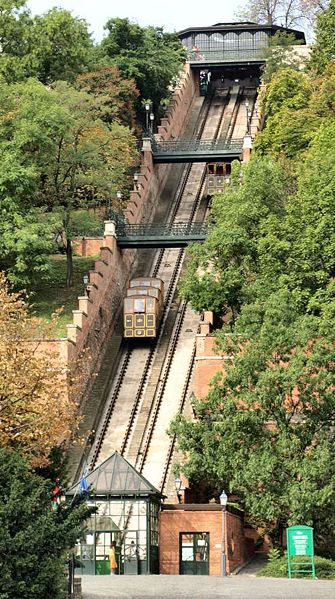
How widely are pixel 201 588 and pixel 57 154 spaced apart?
34708 mm

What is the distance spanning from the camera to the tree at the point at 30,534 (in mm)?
32844

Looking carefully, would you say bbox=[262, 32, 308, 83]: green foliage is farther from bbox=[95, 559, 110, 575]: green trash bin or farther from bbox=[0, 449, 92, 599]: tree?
bbox=[0, 449, 92, 599]: tree

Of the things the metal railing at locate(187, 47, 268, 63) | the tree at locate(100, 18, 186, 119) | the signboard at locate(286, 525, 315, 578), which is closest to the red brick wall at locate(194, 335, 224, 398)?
the signboard at locate(286, 525, 315, 578)

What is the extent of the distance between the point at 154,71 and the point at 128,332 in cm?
2928

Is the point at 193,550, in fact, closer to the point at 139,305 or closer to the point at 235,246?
the point at 235,246

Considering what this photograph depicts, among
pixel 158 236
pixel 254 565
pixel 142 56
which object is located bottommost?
pixel 254 565

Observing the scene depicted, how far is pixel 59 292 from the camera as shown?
229ft

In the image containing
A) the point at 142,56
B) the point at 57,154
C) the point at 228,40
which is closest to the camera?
the point at 57,154

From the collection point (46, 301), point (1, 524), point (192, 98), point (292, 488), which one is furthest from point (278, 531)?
point (192, 98)

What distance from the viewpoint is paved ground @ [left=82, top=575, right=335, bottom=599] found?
1485 inches

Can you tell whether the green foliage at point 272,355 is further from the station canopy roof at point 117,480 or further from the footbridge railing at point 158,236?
the footbridge railing at point 158,236

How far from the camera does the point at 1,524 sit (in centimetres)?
3288

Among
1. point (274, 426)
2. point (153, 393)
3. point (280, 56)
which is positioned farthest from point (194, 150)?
point (274, 426)

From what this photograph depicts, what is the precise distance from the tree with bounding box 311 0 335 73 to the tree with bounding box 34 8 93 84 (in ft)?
43.0
